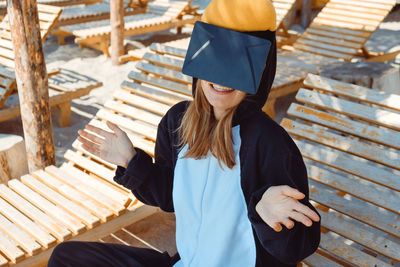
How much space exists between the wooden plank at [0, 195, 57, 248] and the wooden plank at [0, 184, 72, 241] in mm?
34

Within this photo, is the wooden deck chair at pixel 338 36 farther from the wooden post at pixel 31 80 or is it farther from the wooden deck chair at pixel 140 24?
the wooden post at pixel 31 80

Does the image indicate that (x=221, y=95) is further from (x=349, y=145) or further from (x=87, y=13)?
(x=87, y=13)

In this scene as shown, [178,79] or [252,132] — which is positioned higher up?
[252,132]

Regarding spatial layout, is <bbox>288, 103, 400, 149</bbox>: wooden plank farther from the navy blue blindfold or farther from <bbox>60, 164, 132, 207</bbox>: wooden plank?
the navy blue blindfold

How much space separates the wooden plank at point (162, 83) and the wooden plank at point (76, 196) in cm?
117

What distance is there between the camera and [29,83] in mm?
3867

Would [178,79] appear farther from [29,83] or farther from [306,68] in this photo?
[306,68]

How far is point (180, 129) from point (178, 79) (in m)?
2.11

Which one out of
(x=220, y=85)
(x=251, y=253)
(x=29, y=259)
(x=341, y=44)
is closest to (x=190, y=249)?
(x=251, y=253)

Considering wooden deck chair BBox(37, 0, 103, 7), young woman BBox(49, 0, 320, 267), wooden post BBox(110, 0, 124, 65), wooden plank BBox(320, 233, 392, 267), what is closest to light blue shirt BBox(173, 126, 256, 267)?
young woman BBox(49, 0, 320, 267)

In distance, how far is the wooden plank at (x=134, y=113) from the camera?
4.00m

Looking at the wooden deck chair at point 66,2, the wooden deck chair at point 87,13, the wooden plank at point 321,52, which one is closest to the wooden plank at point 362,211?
the wooden plank at point 321,52

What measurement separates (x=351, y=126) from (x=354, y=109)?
0.12 m

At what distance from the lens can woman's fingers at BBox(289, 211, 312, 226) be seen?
4.78 feet
